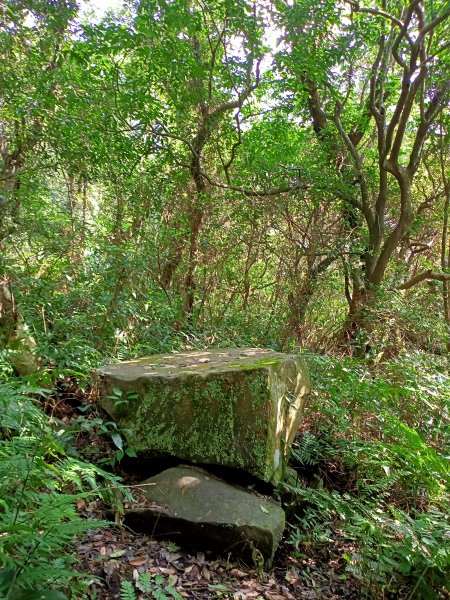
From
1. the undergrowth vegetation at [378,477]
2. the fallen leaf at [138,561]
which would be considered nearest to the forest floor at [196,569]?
the fallen leaf at [138,561]

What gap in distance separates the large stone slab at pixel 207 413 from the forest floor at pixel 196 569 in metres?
0.43

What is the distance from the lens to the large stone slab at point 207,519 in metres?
2.87

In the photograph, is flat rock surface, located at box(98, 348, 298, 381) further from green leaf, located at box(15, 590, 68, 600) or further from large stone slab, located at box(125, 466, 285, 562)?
green leaf, located at box(15, 590, 68, 600)

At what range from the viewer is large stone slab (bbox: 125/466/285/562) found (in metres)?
2.87

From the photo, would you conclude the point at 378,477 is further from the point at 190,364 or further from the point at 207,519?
the point at 190,364

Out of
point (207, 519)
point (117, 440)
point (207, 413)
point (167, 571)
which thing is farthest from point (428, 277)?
point (167, 571)

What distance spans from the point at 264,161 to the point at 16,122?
3697 millimetres

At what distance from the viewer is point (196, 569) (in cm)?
271

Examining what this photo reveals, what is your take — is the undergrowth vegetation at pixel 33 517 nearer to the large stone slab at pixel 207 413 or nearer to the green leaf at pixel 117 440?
the green leaf at pixel 117 440

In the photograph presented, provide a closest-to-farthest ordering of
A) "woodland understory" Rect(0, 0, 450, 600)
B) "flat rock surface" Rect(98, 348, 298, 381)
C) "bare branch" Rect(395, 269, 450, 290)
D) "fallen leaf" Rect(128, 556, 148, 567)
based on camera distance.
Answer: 1. "fallen leaf" Rect(128, 556, 148, 567)
2. "woodland understory" Rect(0, 0, 450, 600)
3. "flat rock surface" Rect(98, 348, 298, 381)
4. "bare branch" Rect(395, 269, 450, 290)

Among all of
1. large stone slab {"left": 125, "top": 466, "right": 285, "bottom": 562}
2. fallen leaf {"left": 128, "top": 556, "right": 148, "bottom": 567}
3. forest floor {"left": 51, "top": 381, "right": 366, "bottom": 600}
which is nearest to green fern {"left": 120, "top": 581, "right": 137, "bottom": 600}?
forest floor {"left": 51, "top": 381, "right": 366, "bottom": 600}

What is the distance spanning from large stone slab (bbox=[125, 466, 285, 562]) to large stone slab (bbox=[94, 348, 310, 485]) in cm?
27

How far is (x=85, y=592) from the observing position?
215 centimetres

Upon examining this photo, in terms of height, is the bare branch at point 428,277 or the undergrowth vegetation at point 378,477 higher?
the bare branch at point 428,277
